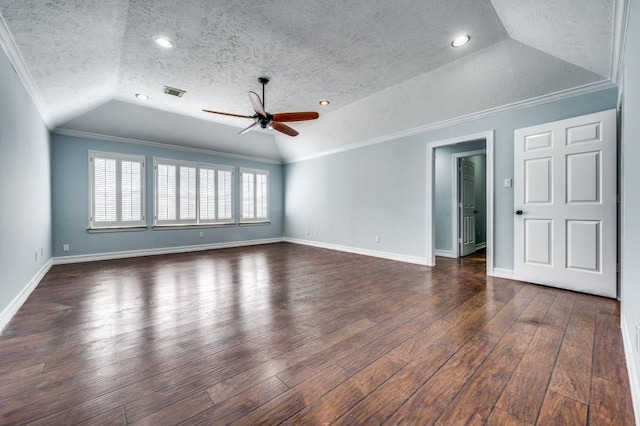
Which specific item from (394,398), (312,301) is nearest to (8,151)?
(312,301)

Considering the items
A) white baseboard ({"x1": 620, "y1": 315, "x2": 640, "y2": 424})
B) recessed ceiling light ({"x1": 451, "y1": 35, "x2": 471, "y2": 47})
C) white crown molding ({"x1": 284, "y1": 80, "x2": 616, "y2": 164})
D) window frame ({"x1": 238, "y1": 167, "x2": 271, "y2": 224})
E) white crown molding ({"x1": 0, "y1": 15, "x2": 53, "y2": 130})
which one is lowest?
white baseboard ({"x1": 620, "y1": 315, "x2": 640, "y2": 424})

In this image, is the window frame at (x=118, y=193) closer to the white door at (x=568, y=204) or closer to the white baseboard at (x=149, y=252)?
the white baseboard at (x=149, y=252)

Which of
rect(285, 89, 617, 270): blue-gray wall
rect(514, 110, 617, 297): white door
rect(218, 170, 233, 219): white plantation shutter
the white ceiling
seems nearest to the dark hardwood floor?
rect(514, 110, 617, 297): white door

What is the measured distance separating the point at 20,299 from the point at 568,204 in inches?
243

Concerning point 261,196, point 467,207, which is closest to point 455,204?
point 467,207

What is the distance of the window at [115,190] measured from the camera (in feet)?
17.4

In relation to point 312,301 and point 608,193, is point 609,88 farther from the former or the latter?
point 312,301

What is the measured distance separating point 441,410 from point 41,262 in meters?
5.40

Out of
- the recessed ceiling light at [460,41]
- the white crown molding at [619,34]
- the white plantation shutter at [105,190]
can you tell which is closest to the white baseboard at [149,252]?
the white plantation shutter at [105,190]

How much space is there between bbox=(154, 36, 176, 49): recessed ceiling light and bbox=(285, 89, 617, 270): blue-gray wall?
383cm

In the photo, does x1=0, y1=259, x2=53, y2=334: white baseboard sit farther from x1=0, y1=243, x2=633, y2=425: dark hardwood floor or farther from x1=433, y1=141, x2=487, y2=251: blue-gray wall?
x1=433, y1=141, x2=487, y2=251: blue-gray wall

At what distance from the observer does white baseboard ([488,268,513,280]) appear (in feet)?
12.6

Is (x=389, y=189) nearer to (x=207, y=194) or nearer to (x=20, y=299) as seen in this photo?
(x=207, y=194)

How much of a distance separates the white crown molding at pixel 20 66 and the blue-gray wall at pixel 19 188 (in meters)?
0.07
